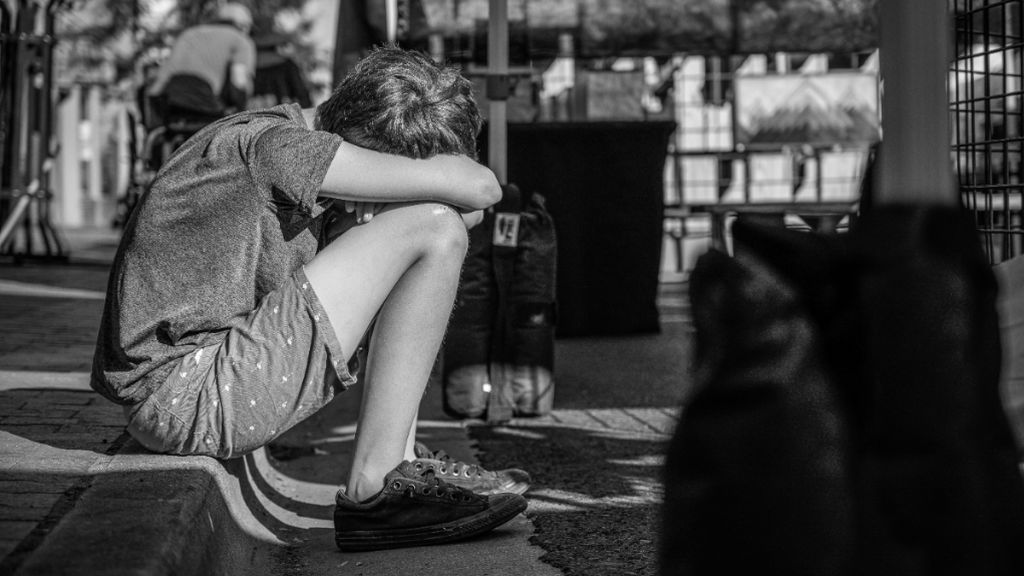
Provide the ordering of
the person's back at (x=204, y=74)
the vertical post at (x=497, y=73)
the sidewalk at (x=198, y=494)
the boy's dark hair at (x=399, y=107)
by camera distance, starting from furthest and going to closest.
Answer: the person's back at (x=204, y=74) → the vertical post at (x=497, y=73) → the boy's dark hair at (x=399, y=107) → the sidewalk at (x=198, y=494)

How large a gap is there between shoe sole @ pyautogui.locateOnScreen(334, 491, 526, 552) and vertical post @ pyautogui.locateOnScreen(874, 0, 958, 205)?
5.05ft

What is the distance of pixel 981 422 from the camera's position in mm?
1229

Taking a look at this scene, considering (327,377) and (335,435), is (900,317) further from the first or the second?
(335,435)

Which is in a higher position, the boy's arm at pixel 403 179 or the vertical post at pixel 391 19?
the vertical post at pixel 391 19

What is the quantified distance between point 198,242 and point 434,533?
32.2 inches

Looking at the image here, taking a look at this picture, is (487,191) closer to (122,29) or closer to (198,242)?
(198,242)

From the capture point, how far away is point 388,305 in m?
2.59

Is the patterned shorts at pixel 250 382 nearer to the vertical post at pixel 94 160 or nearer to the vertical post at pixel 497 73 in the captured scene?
the vertical post at pixel 497 73

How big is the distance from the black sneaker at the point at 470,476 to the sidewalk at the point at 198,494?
0.31 ft

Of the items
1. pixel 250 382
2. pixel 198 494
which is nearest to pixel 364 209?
pixel 250 382

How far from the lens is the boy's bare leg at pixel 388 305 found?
8.33 ft

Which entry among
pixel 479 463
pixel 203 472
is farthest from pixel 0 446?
pixel 479 463

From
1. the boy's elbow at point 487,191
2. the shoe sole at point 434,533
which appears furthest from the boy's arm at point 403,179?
the shoe sole at point 434,533

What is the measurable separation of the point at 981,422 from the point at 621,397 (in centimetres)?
319
